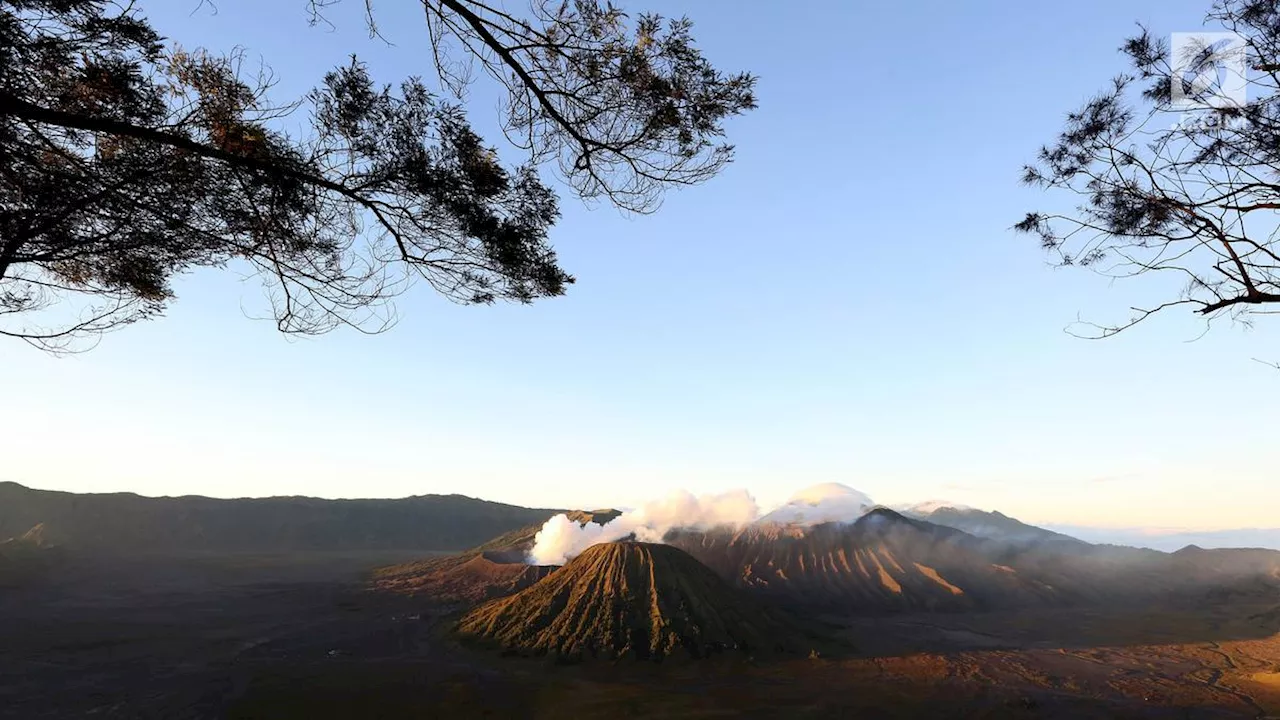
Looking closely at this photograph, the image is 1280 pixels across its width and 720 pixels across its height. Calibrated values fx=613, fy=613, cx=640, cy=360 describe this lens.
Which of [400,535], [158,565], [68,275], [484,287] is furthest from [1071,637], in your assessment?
[400,535]

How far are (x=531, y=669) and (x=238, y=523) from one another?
9103 centimetres

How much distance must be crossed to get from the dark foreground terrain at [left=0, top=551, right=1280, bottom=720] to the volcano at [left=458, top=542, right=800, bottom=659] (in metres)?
1.69

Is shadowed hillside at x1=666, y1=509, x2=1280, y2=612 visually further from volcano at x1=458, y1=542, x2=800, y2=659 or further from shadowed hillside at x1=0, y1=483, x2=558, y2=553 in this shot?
shadowed hillside at x1=0, y1=483, x2=558, y2=553

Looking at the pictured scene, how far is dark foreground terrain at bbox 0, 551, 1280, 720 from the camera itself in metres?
24.1

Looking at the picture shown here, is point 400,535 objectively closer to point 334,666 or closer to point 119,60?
point 334,666

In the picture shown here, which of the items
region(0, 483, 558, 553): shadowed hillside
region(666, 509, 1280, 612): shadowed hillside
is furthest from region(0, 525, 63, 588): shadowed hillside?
region(666, 509, 1280, 612): shadowed hillside

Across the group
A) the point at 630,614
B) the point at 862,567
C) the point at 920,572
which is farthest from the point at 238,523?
the point at 920,572

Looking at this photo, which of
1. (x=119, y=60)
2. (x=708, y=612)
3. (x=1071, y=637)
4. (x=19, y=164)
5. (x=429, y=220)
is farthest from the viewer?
(x=1071, y=637)

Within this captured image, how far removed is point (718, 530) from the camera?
6378 cm

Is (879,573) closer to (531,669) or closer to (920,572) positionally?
(920,572)

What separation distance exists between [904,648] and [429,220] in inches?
1556

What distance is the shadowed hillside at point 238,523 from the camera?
87.2 meters

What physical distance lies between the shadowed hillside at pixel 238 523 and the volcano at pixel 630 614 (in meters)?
64.1

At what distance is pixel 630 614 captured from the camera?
3544cm
